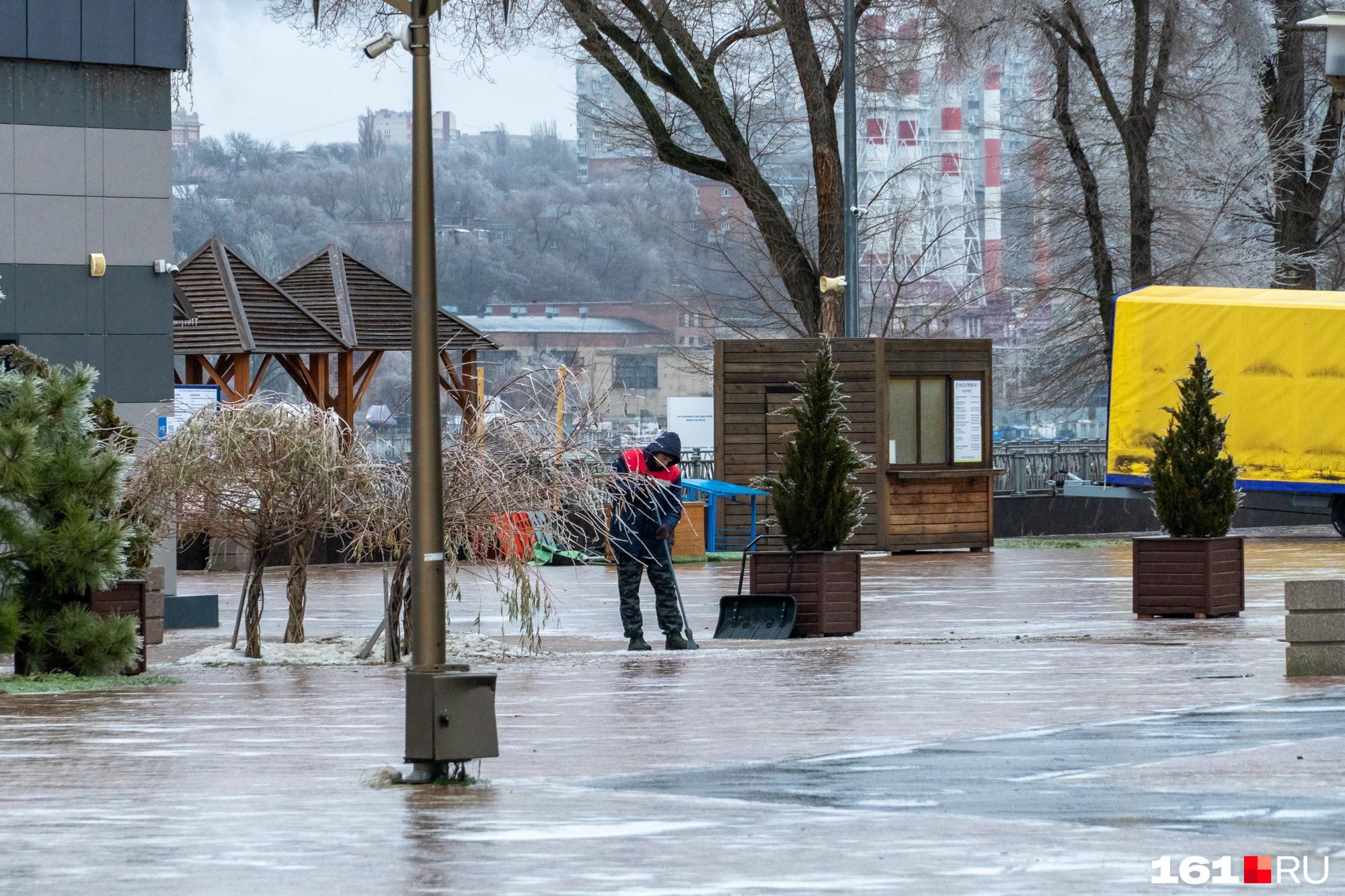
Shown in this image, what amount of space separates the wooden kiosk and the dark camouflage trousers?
1327cm

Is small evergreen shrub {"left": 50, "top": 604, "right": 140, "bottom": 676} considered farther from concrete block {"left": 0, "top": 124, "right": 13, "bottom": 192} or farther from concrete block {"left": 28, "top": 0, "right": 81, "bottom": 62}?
concrete block {"left": 28, "top": 0, "right": 81, "bottom": 62}

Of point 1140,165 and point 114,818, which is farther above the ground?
point 1140,165

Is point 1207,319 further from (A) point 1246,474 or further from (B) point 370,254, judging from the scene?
(B) point 370,254

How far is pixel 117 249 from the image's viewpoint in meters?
20.0

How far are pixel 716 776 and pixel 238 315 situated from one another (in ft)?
81.9

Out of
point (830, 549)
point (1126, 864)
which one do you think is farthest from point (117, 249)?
point (1126, 864)

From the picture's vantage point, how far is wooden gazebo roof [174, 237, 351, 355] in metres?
32.2

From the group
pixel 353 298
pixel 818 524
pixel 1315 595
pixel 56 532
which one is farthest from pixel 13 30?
pixel 353 298

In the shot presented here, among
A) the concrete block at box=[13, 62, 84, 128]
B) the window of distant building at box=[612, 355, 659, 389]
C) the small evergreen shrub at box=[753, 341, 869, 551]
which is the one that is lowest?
the small evergreen shrub at box=[753, 341, 869, 551]

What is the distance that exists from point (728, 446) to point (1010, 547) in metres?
4.85

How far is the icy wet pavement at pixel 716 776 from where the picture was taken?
6.73 meters

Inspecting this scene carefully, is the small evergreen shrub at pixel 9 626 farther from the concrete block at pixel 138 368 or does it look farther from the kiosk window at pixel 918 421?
the kiosk window at pixel 918 421

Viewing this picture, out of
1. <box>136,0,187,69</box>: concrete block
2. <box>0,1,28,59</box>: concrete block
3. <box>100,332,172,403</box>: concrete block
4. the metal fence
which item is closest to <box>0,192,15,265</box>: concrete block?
<box>100,332,172,403</box>: concrete block

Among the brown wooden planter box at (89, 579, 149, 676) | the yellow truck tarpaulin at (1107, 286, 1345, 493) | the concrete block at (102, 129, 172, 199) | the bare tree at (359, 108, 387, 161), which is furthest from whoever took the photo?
the bare tree at (359, 108, 387, 161)
